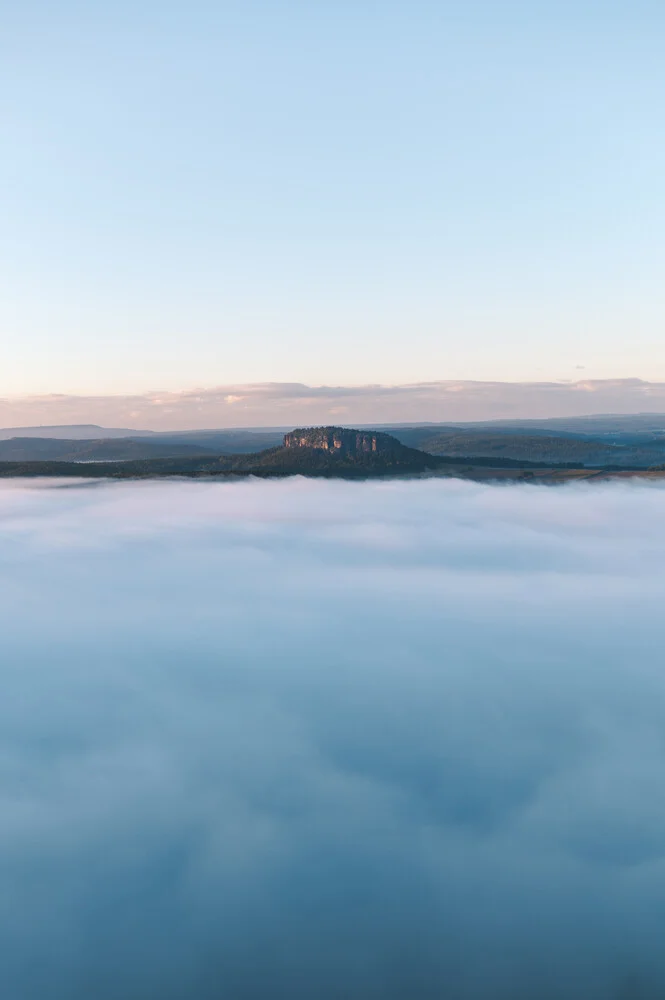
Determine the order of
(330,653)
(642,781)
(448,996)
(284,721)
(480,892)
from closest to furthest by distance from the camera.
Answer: (448,996) → (480,892) → (642,781) → (284,721) → (330,653)

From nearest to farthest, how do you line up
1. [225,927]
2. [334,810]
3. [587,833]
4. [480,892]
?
[225,927] < [480,892] < [587,833] < [334,810]

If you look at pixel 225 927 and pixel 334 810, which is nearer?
pixel 225 927

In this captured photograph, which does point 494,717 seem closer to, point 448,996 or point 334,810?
point 334,810

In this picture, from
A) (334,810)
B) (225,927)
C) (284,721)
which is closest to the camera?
(225,927)

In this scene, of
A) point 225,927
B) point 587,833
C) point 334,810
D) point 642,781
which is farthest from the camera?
point 642,781

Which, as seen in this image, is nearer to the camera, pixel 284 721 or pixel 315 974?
pixel 315 974

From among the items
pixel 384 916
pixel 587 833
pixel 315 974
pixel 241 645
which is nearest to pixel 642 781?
pixel 587 833

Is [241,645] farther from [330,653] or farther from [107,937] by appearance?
[107,937]

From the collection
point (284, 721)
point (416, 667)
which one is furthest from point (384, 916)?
point (416, 667)
